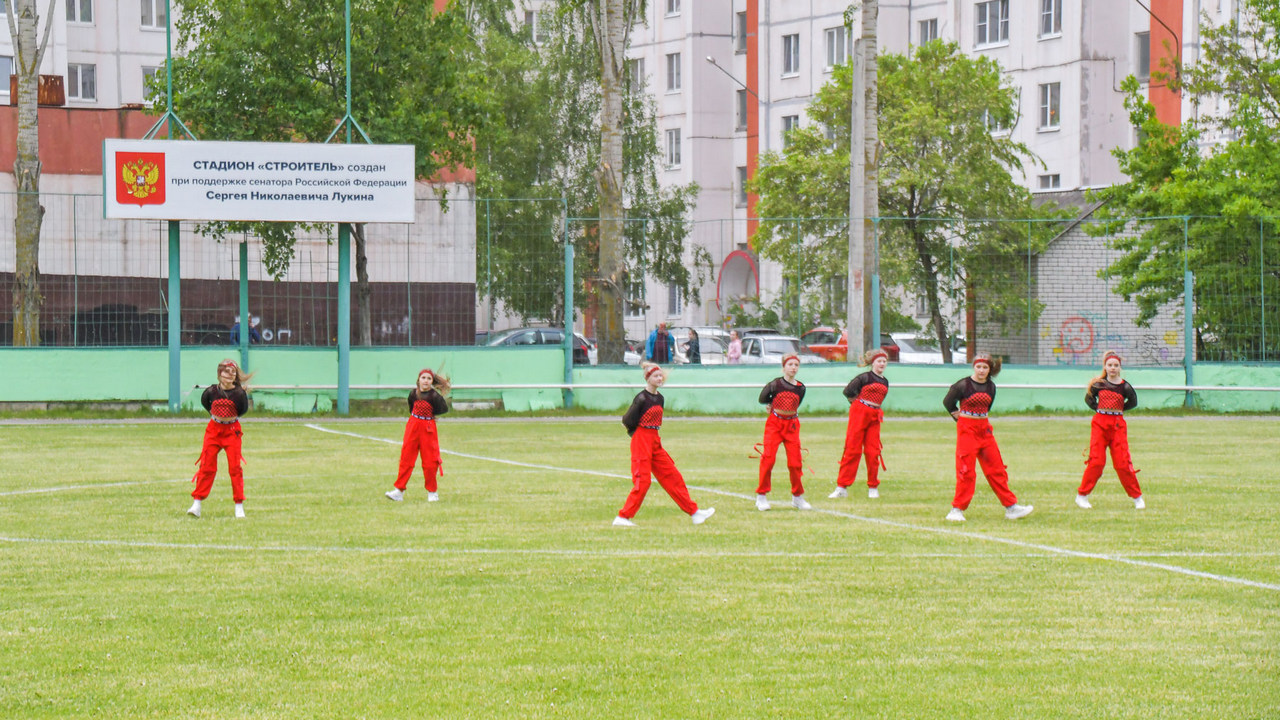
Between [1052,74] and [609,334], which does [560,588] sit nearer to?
[609,334]

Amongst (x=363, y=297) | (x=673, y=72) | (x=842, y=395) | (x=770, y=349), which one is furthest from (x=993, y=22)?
(x=363, y=297)

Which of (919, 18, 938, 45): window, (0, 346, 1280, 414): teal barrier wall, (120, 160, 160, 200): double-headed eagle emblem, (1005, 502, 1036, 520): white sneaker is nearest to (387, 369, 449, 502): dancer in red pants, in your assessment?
(1005, 502, 1036, 520): white sneaker

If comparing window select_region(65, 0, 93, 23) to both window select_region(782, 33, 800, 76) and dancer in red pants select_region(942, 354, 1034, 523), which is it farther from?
dancer in red pants select_region(942, 354, 1034, 523)

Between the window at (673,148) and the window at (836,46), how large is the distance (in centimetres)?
797

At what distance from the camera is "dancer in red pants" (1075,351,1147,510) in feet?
47.9

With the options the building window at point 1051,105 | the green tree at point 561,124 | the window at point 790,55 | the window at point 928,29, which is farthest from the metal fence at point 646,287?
the window at point 790,55

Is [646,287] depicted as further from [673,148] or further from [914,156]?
[673,148]

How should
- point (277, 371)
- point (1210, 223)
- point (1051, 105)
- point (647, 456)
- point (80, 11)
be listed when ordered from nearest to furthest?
point (647, 456), point (277, 371), point (1210, 223), point (80, 11), point (1051, 105)

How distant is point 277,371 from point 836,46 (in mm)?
36484

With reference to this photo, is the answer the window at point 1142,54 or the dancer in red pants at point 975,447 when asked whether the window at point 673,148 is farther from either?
the dancer in red pants at point 975,447

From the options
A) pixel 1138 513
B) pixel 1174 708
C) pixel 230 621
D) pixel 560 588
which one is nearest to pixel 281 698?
pixel 230 621

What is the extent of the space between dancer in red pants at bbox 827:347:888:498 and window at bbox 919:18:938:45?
44426 mm

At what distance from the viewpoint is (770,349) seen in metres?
29.8

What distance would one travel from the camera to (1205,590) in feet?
32.5
